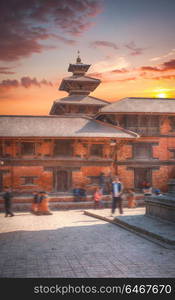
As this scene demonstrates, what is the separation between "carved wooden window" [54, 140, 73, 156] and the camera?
75.2 feet

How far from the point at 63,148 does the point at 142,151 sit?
7109 mm

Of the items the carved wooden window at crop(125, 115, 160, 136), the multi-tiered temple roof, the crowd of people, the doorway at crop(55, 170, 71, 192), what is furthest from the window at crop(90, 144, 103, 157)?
the multi-tiered temple roof

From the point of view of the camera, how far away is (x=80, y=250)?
7723mm

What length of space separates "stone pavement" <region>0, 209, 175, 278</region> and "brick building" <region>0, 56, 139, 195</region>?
1152 cm

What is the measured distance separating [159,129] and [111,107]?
4701mm

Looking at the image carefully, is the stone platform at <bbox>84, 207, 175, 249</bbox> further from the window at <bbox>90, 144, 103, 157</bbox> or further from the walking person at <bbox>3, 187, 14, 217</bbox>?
the window at <bbox>90, 144, 103, 157</bbox>

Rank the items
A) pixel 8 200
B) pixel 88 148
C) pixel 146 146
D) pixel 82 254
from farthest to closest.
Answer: pixel 146 146 < pixel 88 148 < pixel 8 200 < pixel 82 254

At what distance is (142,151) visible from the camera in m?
25.3

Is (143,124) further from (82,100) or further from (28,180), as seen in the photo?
(28,180)

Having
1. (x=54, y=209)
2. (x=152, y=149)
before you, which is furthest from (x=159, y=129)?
(x=54, y=209)

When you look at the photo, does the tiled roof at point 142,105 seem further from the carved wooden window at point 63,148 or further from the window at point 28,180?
the window at point 28,180

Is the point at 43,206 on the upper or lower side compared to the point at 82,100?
lower

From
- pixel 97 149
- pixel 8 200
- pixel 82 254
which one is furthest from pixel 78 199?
pixel 82 254

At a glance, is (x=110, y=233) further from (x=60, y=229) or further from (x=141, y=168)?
(x=141, y=168)
